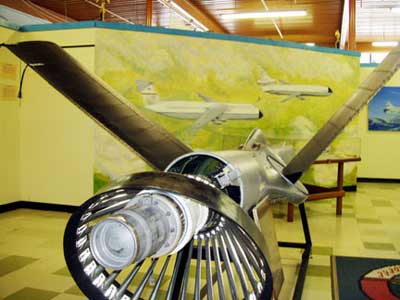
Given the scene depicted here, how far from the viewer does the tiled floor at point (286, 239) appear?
3322 millimetres

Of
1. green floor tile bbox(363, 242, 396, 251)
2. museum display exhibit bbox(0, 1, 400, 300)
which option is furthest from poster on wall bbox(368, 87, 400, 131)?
green floor tile bbox(363, 242, 396, 251)

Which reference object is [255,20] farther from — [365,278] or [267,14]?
[365,278]

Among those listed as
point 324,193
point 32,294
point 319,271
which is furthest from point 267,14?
point 32,294

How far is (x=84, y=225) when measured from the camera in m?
1.10

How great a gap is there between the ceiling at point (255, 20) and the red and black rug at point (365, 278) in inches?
275

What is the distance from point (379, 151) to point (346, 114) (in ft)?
25.9

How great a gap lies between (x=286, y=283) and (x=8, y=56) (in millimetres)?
4710

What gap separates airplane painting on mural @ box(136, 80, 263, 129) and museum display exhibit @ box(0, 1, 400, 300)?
0.02m

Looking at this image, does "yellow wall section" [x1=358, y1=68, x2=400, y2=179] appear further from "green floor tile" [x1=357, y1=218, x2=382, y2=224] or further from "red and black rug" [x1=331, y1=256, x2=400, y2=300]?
"red and black rug" [x1=331, y1=256, x2=400, y2=300]

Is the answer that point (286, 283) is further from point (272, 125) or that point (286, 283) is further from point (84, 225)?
point (272, 125)

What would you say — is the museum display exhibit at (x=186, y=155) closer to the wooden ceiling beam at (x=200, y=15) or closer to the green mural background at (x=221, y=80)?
the green mural background at (x=221, y=80)

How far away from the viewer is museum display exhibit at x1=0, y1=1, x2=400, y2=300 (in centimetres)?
104

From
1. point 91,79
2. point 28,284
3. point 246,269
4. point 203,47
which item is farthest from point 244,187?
point 203,47

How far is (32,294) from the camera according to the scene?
3.13m
